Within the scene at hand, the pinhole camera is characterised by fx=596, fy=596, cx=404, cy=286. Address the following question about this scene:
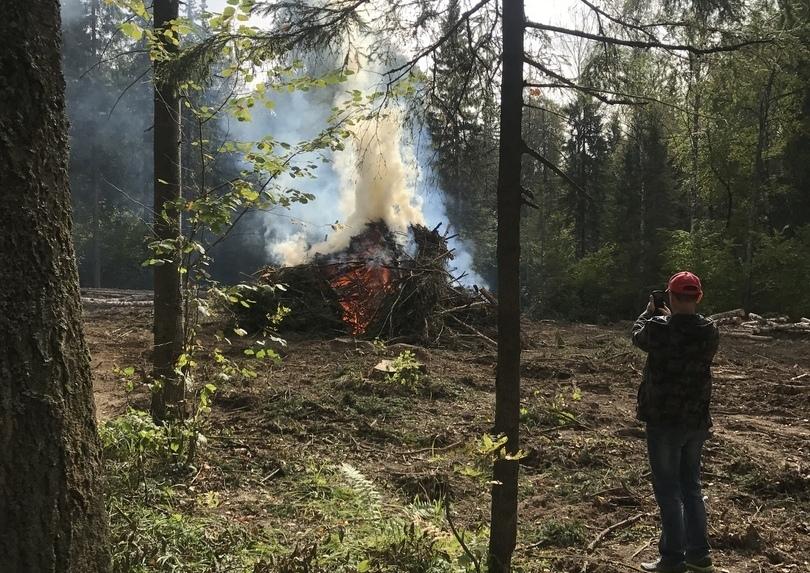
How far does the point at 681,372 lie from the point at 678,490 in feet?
2.40

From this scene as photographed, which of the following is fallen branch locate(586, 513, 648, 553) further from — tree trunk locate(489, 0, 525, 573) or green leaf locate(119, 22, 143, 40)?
green leaf locate(119, 22, 143, 40)

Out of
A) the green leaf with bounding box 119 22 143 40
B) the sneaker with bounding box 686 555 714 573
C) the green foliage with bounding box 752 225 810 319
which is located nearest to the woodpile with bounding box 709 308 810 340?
the green foliage with bounding box 752 225 810 319

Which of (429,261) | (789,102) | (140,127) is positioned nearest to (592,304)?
(789,102)

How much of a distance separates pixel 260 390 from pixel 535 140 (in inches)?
230

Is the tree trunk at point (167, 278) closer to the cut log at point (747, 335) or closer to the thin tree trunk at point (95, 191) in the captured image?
the cut log at point (747, 335)

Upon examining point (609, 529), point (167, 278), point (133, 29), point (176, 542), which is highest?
point (133, 29)

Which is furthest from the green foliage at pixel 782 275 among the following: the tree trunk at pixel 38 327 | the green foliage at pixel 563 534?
the tree trunk at pixel 38 327

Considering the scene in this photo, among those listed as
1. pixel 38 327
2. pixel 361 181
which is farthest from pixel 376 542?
pixel 361 181

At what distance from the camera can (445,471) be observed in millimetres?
5555

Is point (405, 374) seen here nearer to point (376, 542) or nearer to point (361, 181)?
point (376, 542)

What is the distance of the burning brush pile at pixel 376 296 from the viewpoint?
1326 cm

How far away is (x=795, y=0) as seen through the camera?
10.8 feet

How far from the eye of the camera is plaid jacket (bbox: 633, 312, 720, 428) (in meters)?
3.59

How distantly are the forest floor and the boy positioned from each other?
34 centimetres
